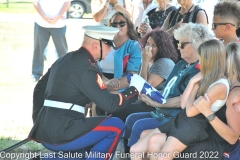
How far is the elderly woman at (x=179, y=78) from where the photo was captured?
451 centimetres

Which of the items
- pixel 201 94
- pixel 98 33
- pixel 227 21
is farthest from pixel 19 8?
pixel 201 94

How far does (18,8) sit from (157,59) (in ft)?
60.8

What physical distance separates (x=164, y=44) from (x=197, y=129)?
1474 mm

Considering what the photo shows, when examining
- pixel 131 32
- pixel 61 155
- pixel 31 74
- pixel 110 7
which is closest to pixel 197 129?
pixel 61 155

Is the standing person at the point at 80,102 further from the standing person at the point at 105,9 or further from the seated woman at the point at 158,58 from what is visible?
the standing person at the point at 105,9

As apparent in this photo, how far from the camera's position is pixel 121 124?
4293 mm

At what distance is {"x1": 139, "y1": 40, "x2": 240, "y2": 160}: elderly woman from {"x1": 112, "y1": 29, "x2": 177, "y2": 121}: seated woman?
1.25m

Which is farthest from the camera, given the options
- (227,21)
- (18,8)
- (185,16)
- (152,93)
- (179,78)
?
(18,8)

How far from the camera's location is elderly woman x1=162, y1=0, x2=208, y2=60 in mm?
5656

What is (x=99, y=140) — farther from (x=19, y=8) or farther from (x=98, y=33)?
(x=19, y=8)

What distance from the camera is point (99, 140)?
13.9 ft

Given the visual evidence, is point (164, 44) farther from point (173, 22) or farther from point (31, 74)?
point (31, 74)

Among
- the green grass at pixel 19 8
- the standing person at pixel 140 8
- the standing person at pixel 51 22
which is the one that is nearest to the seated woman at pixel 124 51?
the standing person at pixel 140 8

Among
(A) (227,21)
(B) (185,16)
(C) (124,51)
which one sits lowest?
(C) (124,51)
